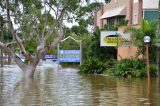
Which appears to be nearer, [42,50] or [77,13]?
[42,50]

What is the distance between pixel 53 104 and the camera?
51.1 ft

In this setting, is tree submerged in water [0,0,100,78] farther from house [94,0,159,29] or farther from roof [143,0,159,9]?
roof [143,0,159,9]

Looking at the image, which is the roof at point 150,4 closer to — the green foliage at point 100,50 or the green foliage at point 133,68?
the green foliage at point 100,50

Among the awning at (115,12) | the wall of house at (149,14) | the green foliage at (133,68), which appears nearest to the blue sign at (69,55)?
the awning at (115,12)

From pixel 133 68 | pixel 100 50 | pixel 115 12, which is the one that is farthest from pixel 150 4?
pixel 133 68

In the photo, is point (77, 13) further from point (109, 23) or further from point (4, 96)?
point (109, 23)

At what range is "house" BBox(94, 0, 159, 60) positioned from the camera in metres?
39.5

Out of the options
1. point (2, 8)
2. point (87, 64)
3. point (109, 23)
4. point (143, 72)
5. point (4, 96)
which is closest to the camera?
point (4, 96)

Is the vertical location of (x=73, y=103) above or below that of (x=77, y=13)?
below

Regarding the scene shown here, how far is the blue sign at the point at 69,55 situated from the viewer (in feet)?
171

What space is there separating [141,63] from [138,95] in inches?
523

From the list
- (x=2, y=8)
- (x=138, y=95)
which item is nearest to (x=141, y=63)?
(x=2, y=8)

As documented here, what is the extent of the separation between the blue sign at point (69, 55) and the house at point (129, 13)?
4550 millimetres

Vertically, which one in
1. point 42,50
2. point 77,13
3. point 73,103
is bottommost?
point 73,103
